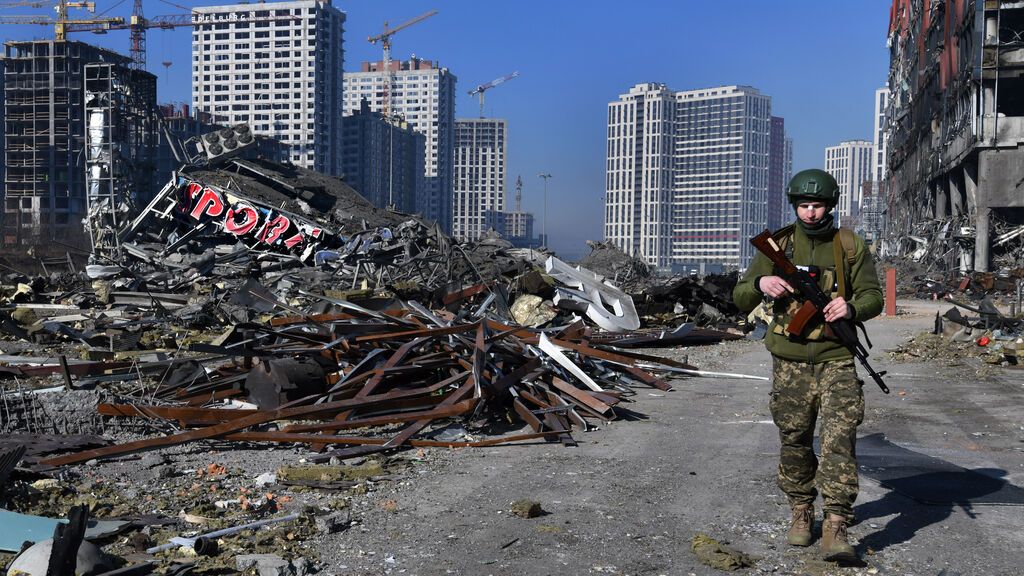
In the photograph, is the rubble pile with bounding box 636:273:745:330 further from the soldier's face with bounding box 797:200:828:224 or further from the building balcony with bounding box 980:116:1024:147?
the building balcony with bounding box 980:116:1024:147

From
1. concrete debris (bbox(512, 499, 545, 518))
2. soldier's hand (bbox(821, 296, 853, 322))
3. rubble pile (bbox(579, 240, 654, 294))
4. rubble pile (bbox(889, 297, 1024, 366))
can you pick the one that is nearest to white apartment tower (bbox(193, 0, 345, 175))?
rubble pile (bbox(579, 240, 654, 294))

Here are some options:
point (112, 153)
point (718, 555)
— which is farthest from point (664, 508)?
point (112, 153)

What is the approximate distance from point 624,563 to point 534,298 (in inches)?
463

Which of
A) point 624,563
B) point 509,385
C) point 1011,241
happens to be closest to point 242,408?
point 509,385

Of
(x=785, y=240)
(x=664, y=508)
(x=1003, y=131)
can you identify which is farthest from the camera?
(x=1003, y=131)

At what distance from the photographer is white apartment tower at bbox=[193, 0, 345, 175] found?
16512 cm

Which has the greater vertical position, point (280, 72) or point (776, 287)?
point (280, 72)

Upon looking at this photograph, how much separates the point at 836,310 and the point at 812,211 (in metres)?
0.55

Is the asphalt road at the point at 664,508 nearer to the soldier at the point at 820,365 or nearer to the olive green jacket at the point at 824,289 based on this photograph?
the soldier at the point at 820,365

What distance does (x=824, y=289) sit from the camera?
4.68 meters

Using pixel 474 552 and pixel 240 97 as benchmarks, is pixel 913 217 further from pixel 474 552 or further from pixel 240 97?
pixel 240 97

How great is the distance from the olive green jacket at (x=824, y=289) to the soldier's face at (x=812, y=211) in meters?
0.12

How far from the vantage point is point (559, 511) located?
535 centimetres

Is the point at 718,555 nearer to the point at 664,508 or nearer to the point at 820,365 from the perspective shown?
the point at 664,508
